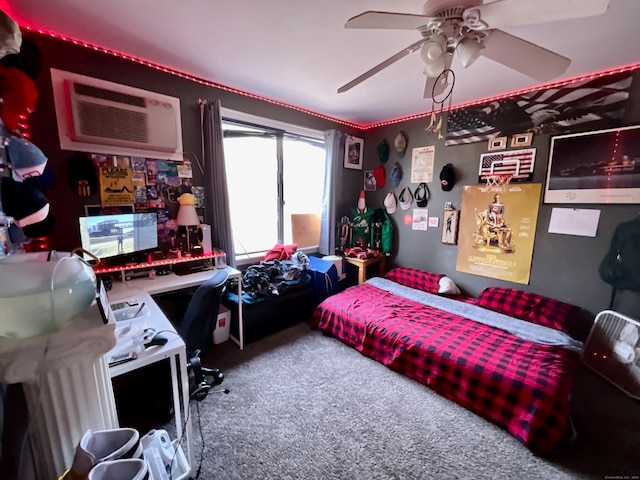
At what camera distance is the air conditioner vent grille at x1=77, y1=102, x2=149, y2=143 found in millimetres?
1783

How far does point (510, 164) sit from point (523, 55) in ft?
5.08

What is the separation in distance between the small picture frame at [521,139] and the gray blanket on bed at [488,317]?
5.23ft

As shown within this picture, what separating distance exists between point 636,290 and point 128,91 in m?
4.16

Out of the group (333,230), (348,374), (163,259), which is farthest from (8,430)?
(333,230)

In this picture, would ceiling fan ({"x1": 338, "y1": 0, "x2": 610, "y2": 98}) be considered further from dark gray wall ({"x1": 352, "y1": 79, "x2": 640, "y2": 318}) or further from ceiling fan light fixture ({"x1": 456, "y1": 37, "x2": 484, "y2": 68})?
dark gray wall ({"x1": 352, "y1": 79, "x2": 640, "y2": 318})

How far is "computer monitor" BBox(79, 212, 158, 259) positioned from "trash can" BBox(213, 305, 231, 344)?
0.80m

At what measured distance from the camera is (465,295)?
116 inches

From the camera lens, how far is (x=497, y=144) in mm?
2584

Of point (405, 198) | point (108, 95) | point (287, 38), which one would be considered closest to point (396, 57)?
point (287, 38)

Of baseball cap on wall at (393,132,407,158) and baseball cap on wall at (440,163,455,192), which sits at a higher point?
baseball cap on wall at (393,132,407,158)

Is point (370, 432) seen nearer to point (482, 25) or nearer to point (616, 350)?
point (616, 350)

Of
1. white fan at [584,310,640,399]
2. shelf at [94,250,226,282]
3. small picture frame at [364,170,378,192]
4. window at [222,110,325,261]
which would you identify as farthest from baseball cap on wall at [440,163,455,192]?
shelf at [94,250,226,282]

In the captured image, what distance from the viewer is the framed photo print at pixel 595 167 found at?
1.98m

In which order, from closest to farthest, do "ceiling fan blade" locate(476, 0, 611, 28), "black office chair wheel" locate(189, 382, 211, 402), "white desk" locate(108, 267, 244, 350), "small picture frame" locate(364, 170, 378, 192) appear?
1. "ceiling fan blade" locate(476, 0, 611, 28)
2. "black office chair wheel" locate(189, 382, 211, 402)
3. "white desk" locate(108, 267, 244, 350)
4. "small picture frame" locate(364, 170, 378, 192)
